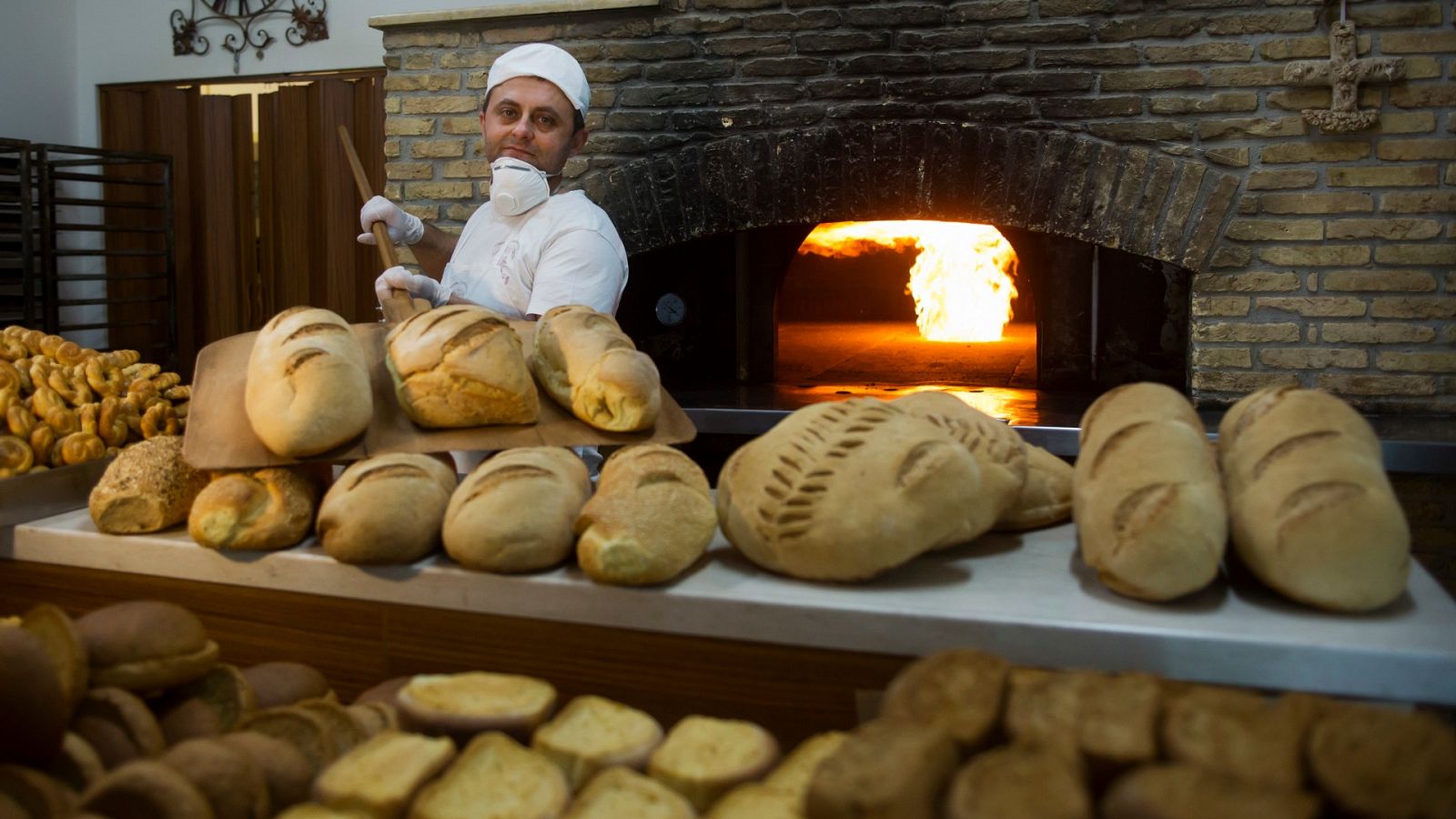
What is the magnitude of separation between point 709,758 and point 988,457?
19.9 inches

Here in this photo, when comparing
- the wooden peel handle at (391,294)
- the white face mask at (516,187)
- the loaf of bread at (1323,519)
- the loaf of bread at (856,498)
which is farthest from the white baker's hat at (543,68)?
the loaf of bread at (1323,519)

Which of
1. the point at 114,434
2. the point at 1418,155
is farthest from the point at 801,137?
the point at 114,434

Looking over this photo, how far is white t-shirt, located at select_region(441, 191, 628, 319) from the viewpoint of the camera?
2.68m

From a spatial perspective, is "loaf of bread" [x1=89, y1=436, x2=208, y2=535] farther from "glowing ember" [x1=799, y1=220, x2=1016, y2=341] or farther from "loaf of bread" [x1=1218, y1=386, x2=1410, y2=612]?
"glowing ember" [x1=799, y1=220, x2=1016, y2=341]

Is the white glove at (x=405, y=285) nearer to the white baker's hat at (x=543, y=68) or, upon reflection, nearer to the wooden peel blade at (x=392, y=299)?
the wooden peel blade at (x=392, y=299)

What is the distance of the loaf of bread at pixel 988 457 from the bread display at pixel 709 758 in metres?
0.38

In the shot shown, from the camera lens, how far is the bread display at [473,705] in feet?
3.19

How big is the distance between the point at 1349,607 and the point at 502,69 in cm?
241

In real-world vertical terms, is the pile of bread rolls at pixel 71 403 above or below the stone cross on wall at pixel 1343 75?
below

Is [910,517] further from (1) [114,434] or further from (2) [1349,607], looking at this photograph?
(1) [114,434]

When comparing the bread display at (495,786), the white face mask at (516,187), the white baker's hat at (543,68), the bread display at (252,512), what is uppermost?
the white baker's hat at (543,68)

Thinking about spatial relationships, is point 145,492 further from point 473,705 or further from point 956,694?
point 956,694

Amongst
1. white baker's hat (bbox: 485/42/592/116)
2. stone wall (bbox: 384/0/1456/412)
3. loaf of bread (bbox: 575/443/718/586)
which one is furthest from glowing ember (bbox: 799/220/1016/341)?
loaf of bread (bbox: 575/443/718/586)

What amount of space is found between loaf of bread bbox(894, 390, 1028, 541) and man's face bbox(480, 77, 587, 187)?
5.83 ft
